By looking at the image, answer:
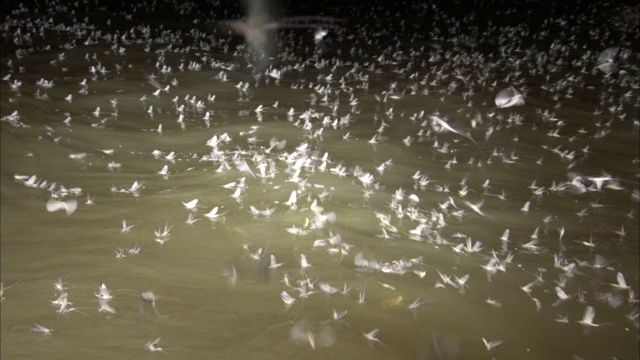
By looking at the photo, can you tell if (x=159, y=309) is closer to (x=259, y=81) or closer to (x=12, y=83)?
(x=12, y=83)

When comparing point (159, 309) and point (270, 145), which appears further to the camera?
point (270, 145)

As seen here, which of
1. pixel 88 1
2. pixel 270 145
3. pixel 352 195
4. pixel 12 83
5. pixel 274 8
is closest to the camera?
pixel 352 195

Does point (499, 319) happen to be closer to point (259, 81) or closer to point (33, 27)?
point (259, 81)

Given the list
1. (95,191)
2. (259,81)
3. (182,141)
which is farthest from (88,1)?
(95,191)

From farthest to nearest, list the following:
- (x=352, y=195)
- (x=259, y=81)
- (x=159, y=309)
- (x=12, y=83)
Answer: (x=259, y=81) < (x=12, y=83) < (x=352, y=195) < (x=159, y=309)

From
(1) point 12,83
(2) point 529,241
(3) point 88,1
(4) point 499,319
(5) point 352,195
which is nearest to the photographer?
(4) point 499,319

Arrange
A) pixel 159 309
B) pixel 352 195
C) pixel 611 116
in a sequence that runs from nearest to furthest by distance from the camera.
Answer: pixel 159 309 → pixel 352 195 → pixel 611 116

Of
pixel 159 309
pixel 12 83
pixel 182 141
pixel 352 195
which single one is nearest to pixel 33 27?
pixel 12 83
